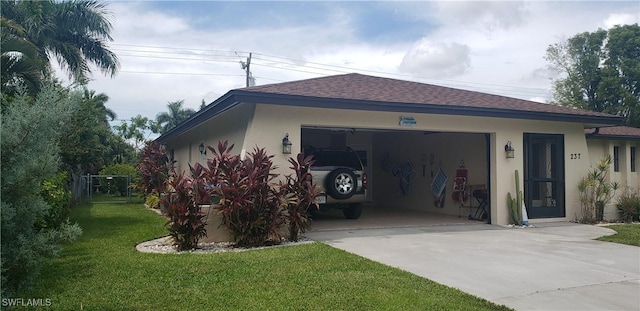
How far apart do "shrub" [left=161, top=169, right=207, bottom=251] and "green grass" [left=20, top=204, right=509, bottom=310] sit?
28.6 inches

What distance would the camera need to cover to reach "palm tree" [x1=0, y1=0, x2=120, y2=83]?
52.9 ft

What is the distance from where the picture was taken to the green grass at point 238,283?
4.57m

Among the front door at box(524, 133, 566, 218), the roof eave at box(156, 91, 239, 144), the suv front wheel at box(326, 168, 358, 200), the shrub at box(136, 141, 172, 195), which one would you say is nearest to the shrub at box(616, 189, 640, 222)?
the front door at box(524, 133, 566, 218)

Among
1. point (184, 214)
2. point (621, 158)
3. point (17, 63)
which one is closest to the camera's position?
point (184, 214)

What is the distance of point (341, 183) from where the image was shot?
10.7 meters

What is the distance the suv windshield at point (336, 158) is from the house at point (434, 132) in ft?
2.24

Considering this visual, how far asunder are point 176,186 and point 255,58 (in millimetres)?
Answer: 25284

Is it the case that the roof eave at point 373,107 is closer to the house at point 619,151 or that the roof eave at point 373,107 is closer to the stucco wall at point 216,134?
the stucco wall at point 216,134

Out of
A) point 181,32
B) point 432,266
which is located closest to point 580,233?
point 432,266

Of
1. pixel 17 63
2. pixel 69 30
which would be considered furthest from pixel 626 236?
pixel 69 30

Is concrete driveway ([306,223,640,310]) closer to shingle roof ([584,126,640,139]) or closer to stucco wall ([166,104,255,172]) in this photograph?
stucco wall ([166,104,255,172])

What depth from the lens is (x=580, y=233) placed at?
10.2m

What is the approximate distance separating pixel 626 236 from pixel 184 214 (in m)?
9.03

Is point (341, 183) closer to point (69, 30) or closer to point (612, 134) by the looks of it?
point (612, 134)
